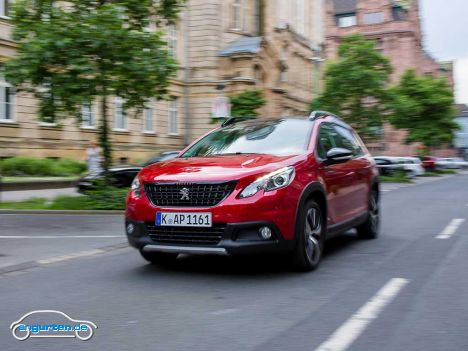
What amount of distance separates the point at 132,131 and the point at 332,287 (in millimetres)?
27348

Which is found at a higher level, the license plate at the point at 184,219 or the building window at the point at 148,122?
the building window at the point at 148,122

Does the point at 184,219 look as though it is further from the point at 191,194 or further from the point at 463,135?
the point at 463,135

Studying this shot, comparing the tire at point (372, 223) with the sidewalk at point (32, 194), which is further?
the sidewalk at point (32, 194)

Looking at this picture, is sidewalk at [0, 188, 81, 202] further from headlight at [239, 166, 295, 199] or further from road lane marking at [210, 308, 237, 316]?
road lane marking at [210, 308, 237, 316]

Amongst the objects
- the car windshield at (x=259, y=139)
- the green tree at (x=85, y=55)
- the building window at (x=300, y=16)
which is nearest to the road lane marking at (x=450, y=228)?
the car windshield at (x=259, y=139)

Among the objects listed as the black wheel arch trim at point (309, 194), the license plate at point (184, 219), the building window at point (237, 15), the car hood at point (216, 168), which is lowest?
the license plate at point (184, 219)

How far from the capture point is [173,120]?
117 ft

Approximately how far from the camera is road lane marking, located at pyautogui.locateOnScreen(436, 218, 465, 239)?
876cm

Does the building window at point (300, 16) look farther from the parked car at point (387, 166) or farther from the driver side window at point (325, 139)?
the driver side window at point (325, 139)

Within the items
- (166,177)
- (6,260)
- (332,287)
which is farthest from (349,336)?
(6,260)

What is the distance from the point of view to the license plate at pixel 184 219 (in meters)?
5.45

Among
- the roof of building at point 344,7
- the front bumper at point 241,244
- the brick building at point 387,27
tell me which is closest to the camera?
the front bumper at point 241,244

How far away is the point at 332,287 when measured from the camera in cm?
531

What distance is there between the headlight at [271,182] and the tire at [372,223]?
288 centimetres
